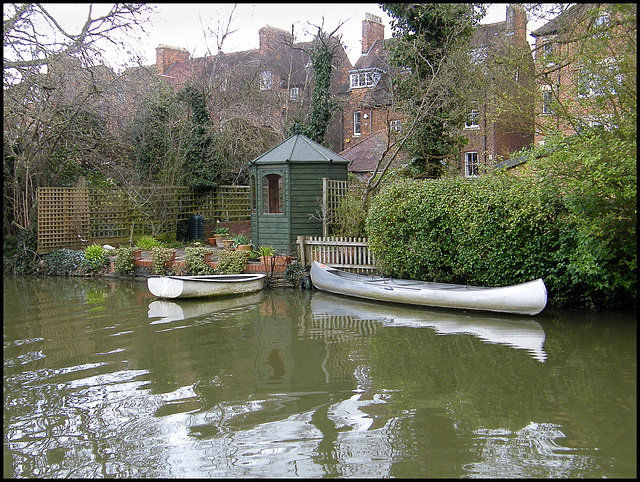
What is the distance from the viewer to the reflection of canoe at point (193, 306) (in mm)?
11438

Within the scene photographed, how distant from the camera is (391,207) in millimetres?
12828

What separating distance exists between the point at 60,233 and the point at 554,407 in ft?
52.9

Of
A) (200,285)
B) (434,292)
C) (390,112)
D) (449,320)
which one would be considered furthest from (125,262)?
(449,320)

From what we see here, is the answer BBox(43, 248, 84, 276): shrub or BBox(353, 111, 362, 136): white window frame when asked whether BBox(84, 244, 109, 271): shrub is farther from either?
BBox(353, 111, 362, 136): white window frame

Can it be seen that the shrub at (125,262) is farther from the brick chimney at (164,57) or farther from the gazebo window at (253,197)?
the brick chimney at (164,57)

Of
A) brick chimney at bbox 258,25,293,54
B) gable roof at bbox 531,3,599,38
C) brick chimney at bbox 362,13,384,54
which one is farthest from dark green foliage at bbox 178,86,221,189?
brick chimney at bbox 258,25,293,54

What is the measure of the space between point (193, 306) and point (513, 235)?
6718mm

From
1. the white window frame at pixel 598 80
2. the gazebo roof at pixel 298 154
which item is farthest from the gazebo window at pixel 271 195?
the white window frame at pixel 598 80

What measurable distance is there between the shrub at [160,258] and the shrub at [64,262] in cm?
299

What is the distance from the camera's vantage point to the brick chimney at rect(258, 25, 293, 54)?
1437 inches

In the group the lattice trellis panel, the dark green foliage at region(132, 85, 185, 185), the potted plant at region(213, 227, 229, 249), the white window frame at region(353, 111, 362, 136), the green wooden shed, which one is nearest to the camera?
the green wooden shed

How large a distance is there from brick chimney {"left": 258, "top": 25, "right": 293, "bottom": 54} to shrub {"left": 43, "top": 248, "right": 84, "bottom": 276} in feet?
75.1

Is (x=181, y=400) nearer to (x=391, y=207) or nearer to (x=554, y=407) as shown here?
(x=554, y=407)

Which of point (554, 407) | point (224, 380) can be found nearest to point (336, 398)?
point (224, 380)
